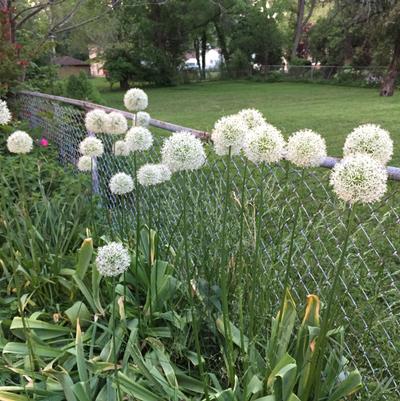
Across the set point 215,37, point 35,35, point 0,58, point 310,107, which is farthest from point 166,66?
point 0,58

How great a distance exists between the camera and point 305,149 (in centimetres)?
134

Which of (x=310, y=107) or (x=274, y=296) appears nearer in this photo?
(x=274, y=296)

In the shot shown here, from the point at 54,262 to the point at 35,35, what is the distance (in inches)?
328

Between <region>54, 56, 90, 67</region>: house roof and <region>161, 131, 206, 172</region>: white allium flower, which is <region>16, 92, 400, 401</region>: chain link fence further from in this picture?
<region>54, 56, 90, 67</region>: house roof

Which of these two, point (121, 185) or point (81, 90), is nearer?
point (121, 185)

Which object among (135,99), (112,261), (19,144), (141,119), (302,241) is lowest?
(302,241)

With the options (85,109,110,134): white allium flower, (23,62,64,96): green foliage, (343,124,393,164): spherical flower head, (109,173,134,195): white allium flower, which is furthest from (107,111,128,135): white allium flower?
(23,62,64,96): green foliage

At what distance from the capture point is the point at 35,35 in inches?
371

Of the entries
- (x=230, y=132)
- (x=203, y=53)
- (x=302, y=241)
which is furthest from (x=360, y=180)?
(x=203, y=53)

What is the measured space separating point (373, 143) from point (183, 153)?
1.96 feet

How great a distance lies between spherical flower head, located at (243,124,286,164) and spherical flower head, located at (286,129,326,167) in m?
0.04

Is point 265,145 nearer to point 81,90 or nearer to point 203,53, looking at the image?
point 81,90

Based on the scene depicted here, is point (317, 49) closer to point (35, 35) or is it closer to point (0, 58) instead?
point (35, 35)

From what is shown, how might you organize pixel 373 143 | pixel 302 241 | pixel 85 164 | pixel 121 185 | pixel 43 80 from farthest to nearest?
pixel 43 80 < pixel 302 241 < pixel 85 164 < pixel 121 185 < pixel 373 143
